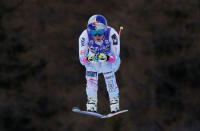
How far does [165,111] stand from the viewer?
33.8 metres

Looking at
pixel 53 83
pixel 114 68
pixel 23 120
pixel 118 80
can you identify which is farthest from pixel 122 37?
pixel 114 68

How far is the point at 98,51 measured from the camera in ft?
45.0

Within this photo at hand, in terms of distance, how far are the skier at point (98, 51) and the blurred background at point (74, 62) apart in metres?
17.2

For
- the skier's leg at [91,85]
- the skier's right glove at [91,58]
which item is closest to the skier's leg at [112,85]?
the skier's leg at [91,85]

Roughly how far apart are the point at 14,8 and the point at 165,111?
9459 mm

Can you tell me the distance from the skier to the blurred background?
17244 mm

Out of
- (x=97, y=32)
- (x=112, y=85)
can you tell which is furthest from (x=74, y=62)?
(x=97, y=32)

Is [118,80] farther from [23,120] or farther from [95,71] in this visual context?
[95,71]

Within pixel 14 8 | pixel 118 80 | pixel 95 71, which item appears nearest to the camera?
pixel 95 71

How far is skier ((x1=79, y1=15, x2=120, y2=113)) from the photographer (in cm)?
1326

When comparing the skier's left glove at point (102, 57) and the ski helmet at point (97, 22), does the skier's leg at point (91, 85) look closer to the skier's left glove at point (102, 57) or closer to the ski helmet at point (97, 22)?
the skier's left glove at point (102, 57)

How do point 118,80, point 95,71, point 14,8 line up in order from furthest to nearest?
point 14,8 → point 118,80 → point 95,71

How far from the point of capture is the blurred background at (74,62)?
105 ft

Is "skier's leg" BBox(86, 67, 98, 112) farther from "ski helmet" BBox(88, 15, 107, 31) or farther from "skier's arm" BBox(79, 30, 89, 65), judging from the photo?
"ski helmet" BBox(88, 15, 107, 31)
